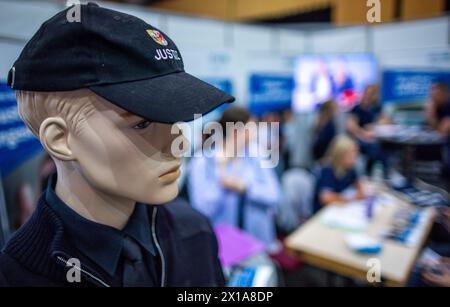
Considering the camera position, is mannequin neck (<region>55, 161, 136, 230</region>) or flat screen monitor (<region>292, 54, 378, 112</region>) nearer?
mannequin neck (<region>55, 161, 136, 230</region>)

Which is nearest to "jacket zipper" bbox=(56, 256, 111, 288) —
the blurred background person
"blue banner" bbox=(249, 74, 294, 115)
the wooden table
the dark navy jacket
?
the dark navy jacket

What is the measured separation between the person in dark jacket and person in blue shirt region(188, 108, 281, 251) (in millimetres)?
957

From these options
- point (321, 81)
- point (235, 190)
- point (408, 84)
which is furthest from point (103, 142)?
point (321, 81)

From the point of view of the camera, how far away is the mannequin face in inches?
17.1

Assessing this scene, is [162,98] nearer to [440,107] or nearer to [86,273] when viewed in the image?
[86,273]

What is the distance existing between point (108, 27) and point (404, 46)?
127 inches

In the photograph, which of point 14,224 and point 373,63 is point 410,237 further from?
point 14,224

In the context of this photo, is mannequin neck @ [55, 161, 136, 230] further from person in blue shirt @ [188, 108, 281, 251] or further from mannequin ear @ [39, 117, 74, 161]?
person in blue shirt @ [188, 108, 281, 251]

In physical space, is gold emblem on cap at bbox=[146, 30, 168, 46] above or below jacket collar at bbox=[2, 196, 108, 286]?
above

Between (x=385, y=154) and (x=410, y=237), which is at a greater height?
(x=385, y=154)

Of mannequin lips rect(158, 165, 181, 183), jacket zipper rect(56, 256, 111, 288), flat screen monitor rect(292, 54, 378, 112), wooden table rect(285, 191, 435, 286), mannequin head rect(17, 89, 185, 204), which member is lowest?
wooden table rect(285, 191, 435, 286)

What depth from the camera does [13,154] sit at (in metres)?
0.85
